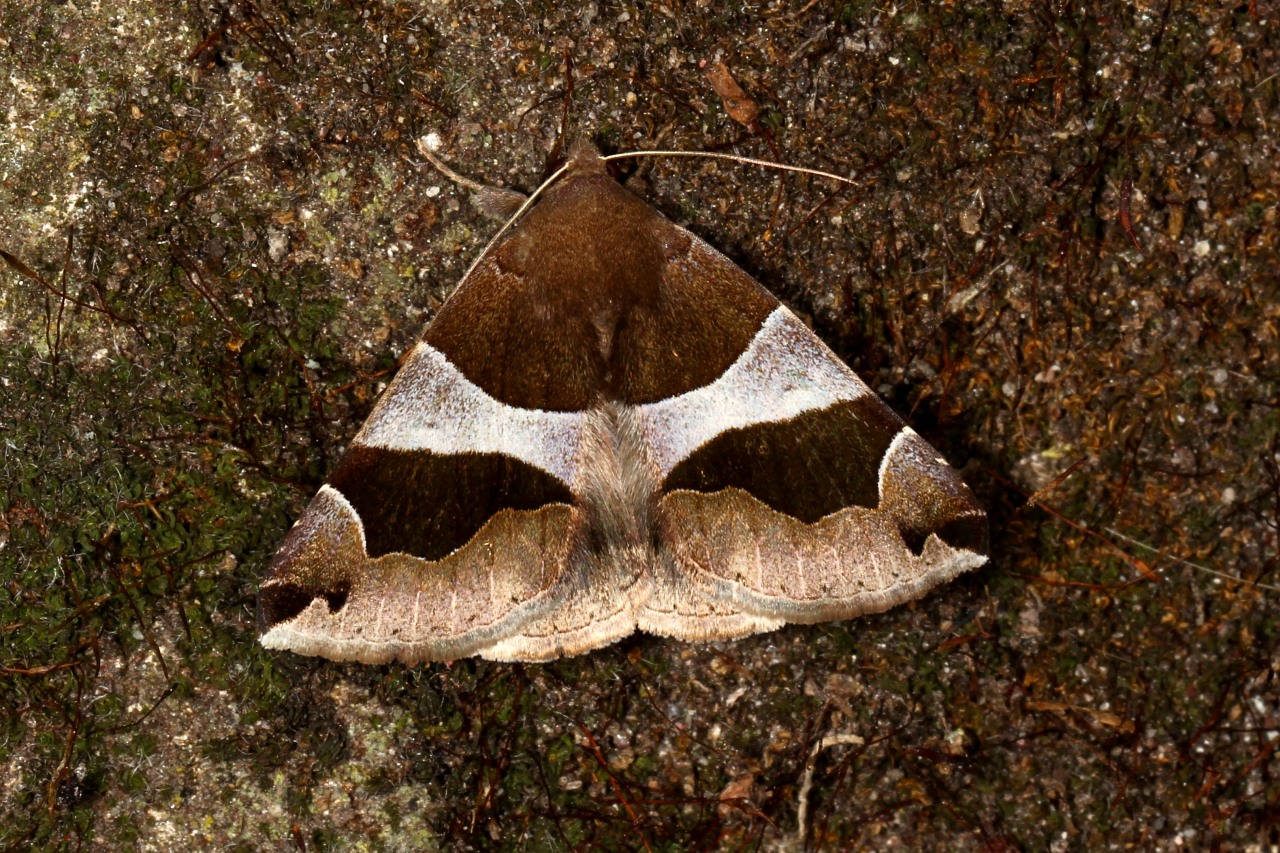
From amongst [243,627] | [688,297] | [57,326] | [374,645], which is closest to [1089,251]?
[688,297]

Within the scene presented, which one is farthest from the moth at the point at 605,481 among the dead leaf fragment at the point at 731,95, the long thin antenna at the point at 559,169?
the dead leaf fragment at the point at 731,95

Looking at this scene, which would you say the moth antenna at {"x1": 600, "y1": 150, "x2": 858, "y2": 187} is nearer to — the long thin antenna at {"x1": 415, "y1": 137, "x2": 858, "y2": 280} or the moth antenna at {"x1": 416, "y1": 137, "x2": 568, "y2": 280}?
the long thin antenna at {"x1": 415, "y1": 137, "x2": 858, "y2": 280}

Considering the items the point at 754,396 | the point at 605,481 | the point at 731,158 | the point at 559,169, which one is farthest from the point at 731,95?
the point at 605,481

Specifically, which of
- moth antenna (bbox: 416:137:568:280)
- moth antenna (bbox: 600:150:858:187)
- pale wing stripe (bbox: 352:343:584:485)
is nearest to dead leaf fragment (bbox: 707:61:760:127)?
moth antenna (bbox: 600:150:858:187)

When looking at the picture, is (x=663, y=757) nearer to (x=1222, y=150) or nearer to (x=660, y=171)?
(x=660, y=171)

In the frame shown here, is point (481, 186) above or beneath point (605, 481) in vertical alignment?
above

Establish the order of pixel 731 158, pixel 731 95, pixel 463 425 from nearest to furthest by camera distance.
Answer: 1. pixel 463 425
2. pixel 731 158
3. pixel 731 95

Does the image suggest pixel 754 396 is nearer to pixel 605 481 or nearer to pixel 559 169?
pixel 605 481
